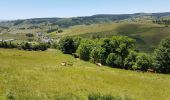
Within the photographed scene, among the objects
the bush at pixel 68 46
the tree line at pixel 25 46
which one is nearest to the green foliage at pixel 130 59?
the bush at pixel 68 46

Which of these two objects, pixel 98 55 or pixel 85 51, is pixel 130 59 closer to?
pixel 98 55

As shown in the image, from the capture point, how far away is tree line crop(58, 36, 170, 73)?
9150 cm

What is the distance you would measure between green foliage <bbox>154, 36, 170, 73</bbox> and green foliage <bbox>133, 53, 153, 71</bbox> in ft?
13.2

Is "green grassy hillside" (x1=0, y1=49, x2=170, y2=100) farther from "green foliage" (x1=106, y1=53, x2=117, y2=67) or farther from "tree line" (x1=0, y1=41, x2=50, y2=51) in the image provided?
"tree line" (x1=0, y1=41, x2=50, y2=51)

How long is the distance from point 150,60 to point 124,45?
1090 centimetres

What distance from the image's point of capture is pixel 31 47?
159 metres

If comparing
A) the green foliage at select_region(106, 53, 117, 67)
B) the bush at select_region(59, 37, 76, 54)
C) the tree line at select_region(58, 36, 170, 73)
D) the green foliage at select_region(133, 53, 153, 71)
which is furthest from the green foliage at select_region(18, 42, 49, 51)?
the green foliage at select_region(133, 53, 153, 71)

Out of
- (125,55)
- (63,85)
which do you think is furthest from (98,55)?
(63,85)

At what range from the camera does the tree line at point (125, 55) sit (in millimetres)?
91500

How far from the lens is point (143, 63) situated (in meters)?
94.7

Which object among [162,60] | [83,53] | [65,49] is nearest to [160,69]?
[162,60]

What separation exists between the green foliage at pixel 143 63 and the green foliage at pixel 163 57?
4.01 metres

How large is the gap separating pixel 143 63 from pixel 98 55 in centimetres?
1967

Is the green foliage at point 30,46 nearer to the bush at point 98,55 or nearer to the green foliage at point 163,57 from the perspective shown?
the bush at point 98,55
